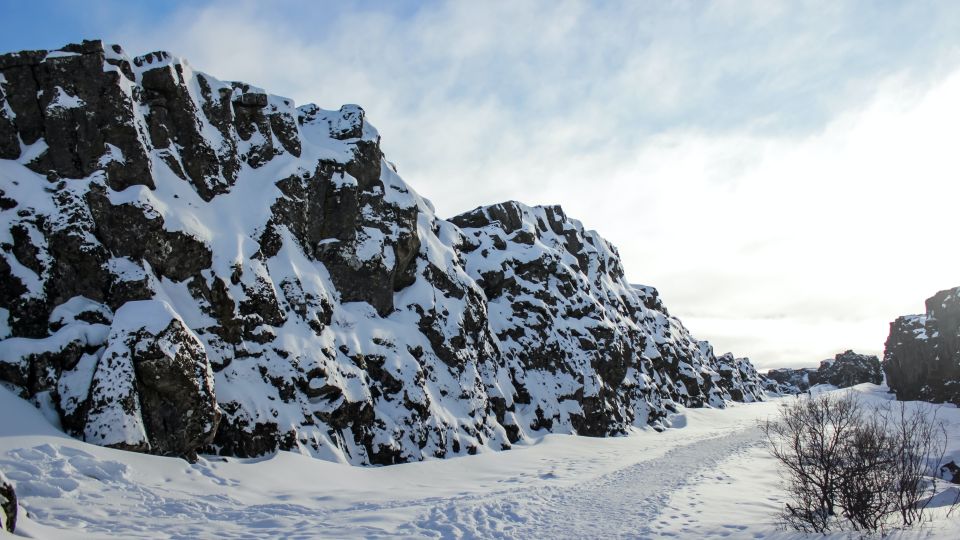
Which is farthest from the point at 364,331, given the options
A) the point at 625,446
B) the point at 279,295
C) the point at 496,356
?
the point at 625,446

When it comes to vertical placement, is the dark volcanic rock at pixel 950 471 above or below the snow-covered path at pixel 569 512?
below

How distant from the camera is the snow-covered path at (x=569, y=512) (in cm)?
1485

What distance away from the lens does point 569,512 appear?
1753 cm

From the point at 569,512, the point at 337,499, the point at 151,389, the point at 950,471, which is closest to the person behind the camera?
the point at 569,512

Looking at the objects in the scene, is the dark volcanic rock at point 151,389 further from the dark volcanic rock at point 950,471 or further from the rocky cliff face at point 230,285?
the dark volcanic rock at point 950,471

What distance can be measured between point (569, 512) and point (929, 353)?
127m

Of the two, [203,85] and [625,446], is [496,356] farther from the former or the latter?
[203,85]

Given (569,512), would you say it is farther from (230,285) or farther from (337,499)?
(230,285)

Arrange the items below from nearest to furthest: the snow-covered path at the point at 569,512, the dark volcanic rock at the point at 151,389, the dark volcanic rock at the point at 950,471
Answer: the snow-covered path at the point at 569,512 < the dark volcanic rock at the point at 151,389 < the dark volcanic rock at the point at 950,471

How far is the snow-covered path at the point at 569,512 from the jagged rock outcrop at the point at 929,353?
10179 centimetres

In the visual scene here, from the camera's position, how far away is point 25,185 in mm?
22547

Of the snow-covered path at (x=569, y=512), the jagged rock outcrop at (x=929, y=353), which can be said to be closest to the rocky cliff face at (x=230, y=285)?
the snow-covered path at (x=569, y=512)

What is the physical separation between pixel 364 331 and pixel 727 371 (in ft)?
347

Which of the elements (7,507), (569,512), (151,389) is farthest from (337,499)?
(7,507)
